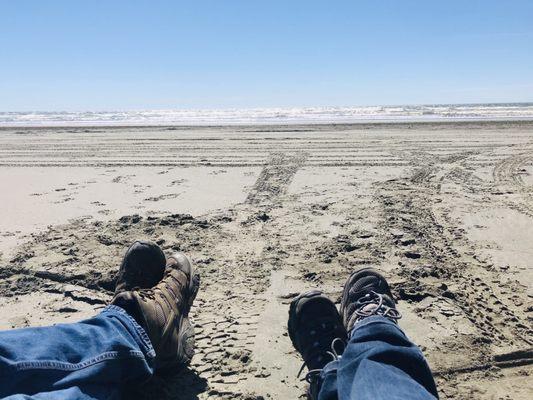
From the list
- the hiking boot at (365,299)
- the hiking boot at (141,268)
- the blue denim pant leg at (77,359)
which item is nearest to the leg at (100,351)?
the blue denim pant leg at (77,359)

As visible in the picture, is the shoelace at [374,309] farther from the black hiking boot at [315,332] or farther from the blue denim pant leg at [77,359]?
the blue denim pant leg at [77,359]

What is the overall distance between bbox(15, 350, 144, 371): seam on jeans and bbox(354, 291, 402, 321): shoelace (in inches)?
40.0

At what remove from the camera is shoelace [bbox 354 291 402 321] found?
2100 mm

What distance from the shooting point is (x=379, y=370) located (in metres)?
1.50

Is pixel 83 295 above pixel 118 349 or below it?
below

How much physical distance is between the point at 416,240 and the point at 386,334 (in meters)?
2.08

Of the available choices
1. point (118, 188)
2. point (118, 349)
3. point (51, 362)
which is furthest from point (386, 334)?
point (118, 188)

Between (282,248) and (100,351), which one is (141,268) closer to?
(100,351)

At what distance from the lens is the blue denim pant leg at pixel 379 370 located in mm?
1417

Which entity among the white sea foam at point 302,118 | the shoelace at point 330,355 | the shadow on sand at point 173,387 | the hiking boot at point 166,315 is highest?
the white sea foam at point 302,118

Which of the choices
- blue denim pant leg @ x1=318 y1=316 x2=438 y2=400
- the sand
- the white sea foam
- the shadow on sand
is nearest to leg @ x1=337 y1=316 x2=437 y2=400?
blue denim pant leg @ x1=318 y1=316 x2=438 y2=400

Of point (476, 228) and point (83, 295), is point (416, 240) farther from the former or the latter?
point (83, 295)

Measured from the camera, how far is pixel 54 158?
866 centimetres

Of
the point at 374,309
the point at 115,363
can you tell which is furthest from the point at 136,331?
the point at 374,309
